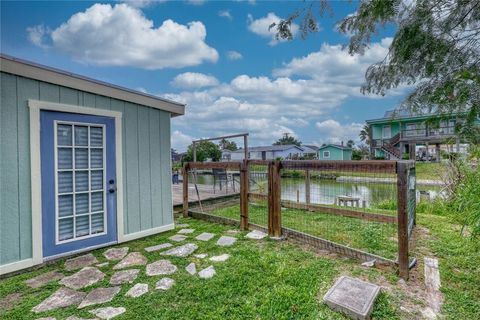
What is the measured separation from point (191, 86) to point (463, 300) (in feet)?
40.6

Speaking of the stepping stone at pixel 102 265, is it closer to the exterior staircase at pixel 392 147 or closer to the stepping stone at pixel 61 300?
the stepping stone at pixel 61 300

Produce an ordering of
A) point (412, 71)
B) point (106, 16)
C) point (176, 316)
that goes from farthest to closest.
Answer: point (106, 16), point (412, 71), point (176, 316)

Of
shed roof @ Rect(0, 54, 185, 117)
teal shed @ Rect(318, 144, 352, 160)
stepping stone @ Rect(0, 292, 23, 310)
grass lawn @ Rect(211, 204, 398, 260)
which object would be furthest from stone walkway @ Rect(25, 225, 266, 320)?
teal shed @ Rect(318, 144, 352, 160)

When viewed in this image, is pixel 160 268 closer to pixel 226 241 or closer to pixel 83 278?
pixel 83 278

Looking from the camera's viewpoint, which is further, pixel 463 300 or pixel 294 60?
pixel 294 60

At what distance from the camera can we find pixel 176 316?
1.97 m

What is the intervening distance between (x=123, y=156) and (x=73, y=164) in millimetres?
693

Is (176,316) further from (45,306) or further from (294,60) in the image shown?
(294,60)

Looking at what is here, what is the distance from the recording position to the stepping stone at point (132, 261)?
3.02 metres

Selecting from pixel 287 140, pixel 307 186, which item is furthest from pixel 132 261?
pixel 287 140

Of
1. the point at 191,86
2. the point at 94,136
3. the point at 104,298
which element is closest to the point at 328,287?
the point at 104,298

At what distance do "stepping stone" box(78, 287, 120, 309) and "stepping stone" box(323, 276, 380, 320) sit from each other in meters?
1.88

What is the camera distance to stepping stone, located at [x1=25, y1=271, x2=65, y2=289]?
2.60m

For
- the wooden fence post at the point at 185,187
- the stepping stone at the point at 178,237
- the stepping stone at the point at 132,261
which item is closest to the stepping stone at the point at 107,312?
the stepping stone at the point at 132,261
